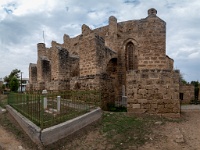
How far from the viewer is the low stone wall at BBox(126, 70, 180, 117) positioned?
7.21 metres

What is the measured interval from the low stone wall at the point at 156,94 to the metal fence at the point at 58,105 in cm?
173

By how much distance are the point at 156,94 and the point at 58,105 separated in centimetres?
383

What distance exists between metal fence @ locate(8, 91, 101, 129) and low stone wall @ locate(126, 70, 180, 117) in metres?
1.73

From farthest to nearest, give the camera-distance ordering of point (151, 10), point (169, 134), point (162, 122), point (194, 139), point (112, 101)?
point (112, 101) → point (151, 10) → point (162, 122) → point (169, 134) → point (194, 139)

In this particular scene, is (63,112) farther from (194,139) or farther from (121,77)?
(121,77)

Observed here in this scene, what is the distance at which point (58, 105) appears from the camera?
683cm

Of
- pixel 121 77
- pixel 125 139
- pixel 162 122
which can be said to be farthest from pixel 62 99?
pixel 121 77

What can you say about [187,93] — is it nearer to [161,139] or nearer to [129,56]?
[129,56]

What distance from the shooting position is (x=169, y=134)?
538cm

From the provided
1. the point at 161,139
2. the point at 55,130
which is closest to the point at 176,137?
the point at 161,139

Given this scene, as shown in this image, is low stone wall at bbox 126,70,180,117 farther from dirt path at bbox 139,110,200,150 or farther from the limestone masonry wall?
the limestone masonry wall

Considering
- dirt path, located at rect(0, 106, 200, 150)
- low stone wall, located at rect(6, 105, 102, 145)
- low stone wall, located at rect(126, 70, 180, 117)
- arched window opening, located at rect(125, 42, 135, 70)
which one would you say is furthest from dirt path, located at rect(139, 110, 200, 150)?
arched window opening, located at rect(125, 42, 135, 70)

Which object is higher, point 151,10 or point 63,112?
point 151,10

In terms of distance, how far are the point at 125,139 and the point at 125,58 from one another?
1336 cm
